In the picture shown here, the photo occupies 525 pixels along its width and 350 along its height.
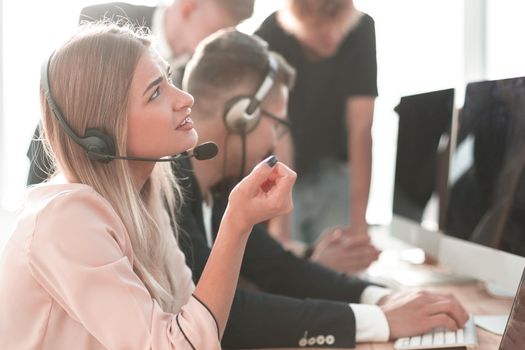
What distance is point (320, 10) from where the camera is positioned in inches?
93.4

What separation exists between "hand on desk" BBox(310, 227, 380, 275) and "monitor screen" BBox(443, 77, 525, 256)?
0.25 metres

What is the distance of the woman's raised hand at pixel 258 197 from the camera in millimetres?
950

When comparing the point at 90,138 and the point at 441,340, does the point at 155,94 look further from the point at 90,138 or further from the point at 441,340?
the point at 441,340

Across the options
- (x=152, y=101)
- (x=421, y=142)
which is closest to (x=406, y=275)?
(x=421, y=142)

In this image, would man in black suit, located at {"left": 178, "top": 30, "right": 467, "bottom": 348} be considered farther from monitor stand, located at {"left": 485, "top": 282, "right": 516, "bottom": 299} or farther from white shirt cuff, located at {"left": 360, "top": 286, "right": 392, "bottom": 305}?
monitor stand, located at {"left": 485, "top": 282, "right": 516, "bottom": 299}

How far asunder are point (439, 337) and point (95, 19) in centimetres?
110

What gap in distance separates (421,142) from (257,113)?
0.57 meters

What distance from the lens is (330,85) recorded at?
2363 millimetres

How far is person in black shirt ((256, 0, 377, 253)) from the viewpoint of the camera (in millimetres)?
2334

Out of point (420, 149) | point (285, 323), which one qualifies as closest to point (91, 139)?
point (285, 323)

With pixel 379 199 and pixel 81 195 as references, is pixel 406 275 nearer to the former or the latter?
pixel 379 199

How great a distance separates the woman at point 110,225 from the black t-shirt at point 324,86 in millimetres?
1274

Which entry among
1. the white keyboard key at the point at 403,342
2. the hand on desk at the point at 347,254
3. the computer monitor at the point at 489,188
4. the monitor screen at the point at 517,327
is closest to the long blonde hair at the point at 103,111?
the white keyboard key at the point at 403,342

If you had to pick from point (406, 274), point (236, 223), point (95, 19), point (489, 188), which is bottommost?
point (406, 274)
